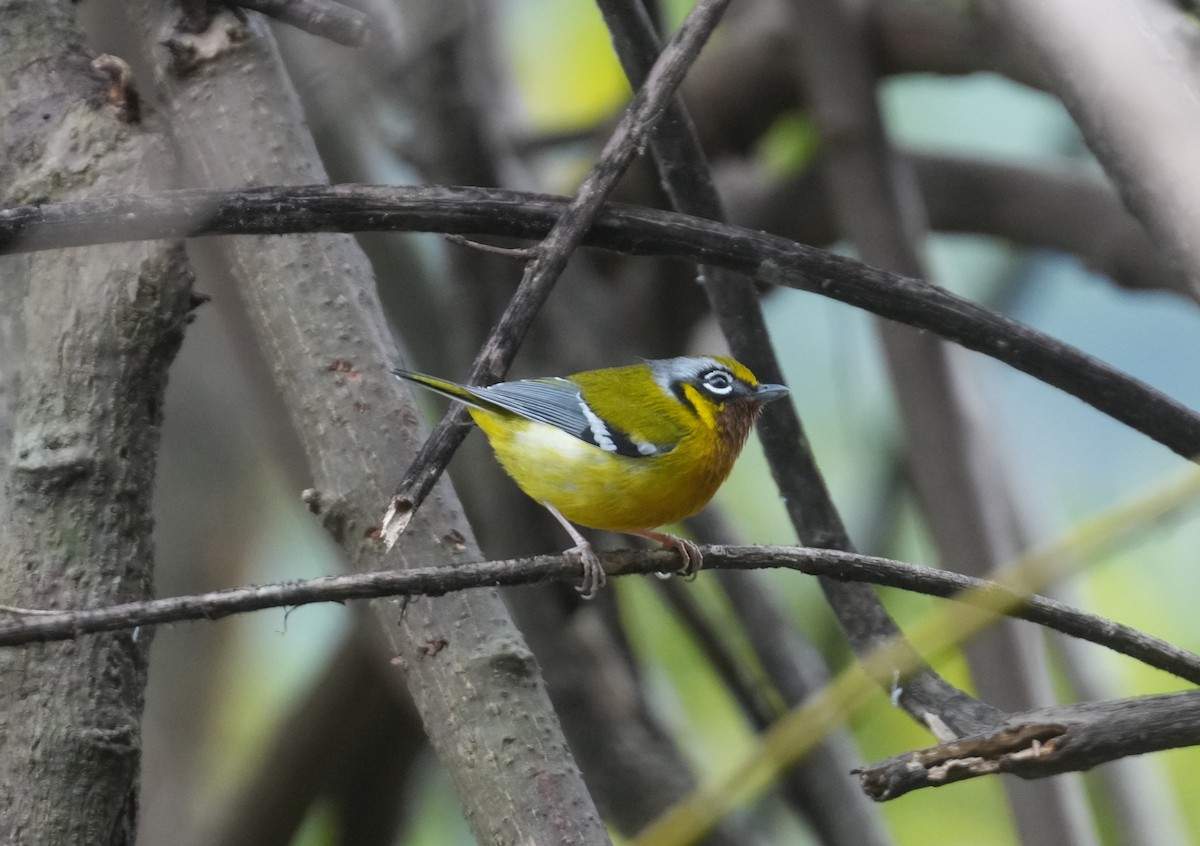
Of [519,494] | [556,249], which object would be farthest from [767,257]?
[519,494]

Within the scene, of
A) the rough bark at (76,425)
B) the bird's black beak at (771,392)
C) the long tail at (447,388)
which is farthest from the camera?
the bird's black beak at (771,392)

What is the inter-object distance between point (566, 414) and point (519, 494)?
1341 millimetres

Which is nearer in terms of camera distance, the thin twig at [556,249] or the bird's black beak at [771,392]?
the thin twig at [556,249]

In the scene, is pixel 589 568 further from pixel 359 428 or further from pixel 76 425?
pixel 76 425

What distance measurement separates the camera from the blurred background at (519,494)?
384 centimetres

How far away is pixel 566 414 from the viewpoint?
109 inches

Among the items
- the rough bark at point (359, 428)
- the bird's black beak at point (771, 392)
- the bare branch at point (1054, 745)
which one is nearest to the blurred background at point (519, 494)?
the rough bark at point (359, 428)

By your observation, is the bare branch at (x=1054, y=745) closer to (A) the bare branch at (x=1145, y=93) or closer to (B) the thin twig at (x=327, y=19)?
(A) the bare branch at (x=1145, y=93)

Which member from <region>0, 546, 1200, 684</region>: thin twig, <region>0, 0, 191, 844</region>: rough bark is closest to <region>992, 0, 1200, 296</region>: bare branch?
<region>0, 546, 1200, 684</region>: thin twig

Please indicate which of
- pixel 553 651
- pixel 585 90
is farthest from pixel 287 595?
pixel 585 90

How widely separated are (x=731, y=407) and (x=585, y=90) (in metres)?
2.90

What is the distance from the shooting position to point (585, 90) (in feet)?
17.9

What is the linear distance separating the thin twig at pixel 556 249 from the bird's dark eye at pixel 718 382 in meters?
1.10

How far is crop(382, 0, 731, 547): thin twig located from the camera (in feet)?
5.32
